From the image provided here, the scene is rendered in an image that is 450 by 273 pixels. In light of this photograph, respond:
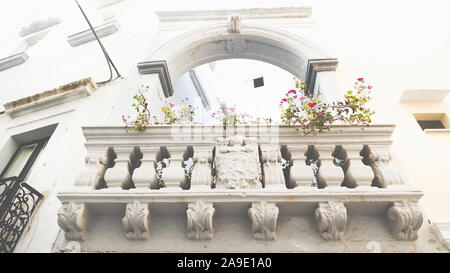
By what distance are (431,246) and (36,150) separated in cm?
551

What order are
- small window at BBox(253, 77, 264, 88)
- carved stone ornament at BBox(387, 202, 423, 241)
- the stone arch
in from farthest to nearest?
small window at BBox(253, 77, 264, 88) < the stone arch < carved stone ornament at BBox(387, 202, 423, 241)

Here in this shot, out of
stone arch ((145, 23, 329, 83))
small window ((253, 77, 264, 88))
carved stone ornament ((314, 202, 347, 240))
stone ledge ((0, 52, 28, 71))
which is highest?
small window ((253, 77, 264, 88))

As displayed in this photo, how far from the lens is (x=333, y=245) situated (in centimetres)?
284

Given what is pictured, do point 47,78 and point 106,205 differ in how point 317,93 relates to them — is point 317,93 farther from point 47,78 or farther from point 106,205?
point 47,78

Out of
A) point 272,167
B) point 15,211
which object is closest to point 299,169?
A: point 272,167

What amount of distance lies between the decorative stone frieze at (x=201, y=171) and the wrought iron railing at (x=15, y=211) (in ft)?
6.53

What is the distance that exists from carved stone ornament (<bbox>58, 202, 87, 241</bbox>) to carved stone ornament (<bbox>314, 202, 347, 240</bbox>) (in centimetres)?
226

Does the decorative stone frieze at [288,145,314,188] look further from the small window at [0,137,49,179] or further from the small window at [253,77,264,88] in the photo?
the small window at [253,77,264,88]

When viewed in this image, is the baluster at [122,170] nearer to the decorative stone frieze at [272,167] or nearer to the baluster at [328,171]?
the decorative stone frieze at [272,167]

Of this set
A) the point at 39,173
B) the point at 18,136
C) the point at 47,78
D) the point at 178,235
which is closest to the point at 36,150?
the point at 18,136

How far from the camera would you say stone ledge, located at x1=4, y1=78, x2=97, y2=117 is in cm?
532

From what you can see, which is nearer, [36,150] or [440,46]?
[36,150]

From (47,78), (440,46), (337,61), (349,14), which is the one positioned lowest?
(337,61)

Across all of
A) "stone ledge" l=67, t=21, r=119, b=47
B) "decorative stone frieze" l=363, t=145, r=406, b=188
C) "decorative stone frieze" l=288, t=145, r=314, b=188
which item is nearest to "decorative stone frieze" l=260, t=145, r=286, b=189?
"decorative stone frieze" l=288, t=145, r=314, b=188
